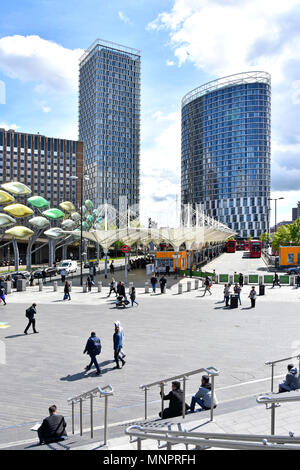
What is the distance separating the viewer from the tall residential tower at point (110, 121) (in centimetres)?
14788

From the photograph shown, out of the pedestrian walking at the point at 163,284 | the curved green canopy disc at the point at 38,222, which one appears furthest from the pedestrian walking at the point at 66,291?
the curved green canopy disc at the point at 38,222

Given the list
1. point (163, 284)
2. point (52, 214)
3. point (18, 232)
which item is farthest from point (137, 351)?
point (52, 214)

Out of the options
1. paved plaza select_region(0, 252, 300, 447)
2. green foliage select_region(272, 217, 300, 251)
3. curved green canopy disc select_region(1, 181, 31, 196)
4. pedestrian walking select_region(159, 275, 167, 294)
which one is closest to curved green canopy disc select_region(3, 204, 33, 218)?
curved green canopy disc select_region(1, 181, 31, 196)

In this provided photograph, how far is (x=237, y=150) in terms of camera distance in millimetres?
140500

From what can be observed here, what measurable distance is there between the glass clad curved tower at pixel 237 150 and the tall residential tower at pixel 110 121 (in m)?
29.6

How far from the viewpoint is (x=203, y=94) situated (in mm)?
155375

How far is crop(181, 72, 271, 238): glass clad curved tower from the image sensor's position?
453 feet

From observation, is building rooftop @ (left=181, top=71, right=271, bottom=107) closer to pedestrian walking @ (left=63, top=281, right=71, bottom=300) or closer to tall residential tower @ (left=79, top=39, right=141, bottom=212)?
tall residential tower @ (left=79, top=39, right=141, bottom=212)

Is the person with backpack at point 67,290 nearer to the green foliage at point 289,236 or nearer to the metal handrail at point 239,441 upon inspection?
the metal handrail at point 239,441

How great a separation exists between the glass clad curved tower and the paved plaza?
403 feet

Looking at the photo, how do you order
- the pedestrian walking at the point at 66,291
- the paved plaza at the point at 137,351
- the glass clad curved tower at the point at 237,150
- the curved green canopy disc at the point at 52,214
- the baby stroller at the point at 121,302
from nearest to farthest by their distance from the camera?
the paved plaza at the point at 137,351 < the baby stroller at the point at 121,302 < the pedestrian walking at the point at 66,291 < the curved green canopy disc at the point at 52,214 < the glass clad curved tower at the point at 237,150

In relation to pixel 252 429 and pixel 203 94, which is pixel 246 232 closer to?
pixel 203 94

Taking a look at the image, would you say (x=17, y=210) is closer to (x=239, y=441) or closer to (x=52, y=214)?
(x=52, y=214)
